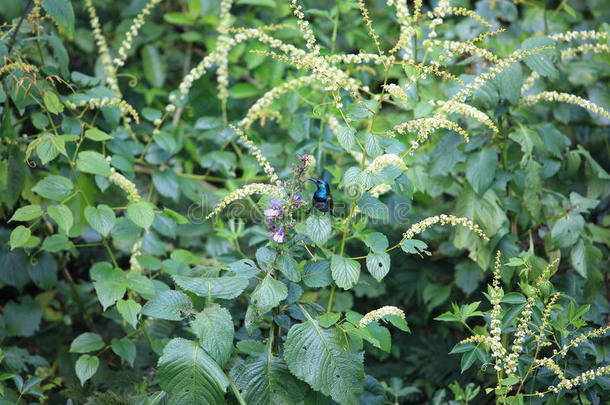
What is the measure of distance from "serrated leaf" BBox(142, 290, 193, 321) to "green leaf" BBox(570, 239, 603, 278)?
4.90 ft

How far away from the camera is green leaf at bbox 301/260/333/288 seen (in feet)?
6.72

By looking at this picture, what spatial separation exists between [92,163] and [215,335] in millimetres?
890

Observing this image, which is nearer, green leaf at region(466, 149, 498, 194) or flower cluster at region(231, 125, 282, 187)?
flower cluster at region(231, 125, 282, 187)

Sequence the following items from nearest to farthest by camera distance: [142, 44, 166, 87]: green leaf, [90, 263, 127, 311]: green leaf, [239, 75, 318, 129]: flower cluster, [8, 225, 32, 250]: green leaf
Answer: [90, 263, 127, 311]: green leaf
[8, 225, 32, 250]: green leaf
[239, 75, 318, 129]: flower cluster
[142, 44, 166, 87]: green leaf

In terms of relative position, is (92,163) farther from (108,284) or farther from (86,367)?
(86,367)

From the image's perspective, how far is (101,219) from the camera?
234 cm

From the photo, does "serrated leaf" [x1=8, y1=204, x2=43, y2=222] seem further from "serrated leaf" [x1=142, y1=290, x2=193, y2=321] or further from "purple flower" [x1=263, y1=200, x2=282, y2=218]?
"purple flower" [x1=263, y1=200, x2=282, y2=218]

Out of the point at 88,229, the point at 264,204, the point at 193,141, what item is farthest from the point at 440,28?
the point at 88,229

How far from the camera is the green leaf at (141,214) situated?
233cm

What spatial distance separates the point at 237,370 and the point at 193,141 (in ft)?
5.21

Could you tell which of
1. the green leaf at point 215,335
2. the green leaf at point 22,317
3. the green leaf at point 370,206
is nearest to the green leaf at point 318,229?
the green leaf at point 370,206

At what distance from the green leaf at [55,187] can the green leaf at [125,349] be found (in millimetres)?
569

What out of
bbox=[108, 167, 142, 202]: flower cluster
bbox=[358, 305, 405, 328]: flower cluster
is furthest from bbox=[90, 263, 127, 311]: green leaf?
bbox=[358, 305, 405, 328]: flower cluster

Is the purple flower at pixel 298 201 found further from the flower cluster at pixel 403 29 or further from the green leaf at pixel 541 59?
the green leaf at pixel 541 59
